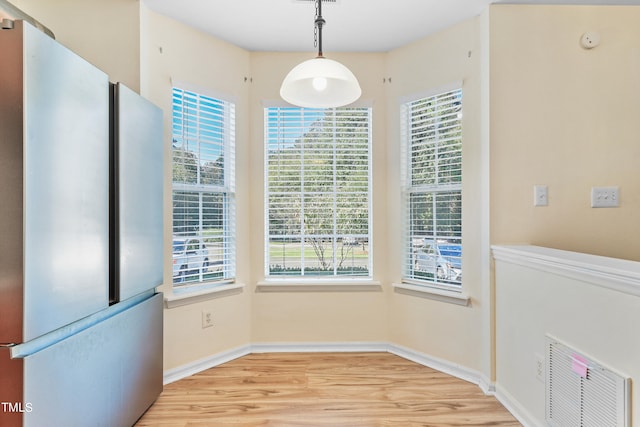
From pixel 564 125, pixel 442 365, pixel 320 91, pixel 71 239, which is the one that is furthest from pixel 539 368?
pixel 71 239

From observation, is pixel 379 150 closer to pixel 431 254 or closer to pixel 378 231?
pixel 378 231

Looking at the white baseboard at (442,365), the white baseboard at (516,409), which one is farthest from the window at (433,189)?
the white baseboard at (516,409)

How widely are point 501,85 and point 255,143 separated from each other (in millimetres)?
1893

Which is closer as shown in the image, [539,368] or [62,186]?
[62,186]

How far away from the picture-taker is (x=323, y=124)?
111 inches

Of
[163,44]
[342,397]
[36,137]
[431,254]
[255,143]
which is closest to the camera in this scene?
[36,137]

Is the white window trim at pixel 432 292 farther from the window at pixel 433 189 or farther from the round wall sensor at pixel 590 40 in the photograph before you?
the round wall sensor at pixel 590 40

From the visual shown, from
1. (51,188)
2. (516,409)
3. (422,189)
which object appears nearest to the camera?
(51,188)

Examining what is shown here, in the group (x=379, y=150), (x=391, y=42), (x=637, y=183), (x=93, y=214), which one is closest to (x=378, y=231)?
(x=379, y=150)

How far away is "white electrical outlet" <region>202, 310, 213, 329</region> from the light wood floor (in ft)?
1.10

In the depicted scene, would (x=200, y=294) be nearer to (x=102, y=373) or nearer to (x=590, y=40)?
(x=102, y=373)

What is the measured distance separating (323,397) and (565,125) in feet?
7.83

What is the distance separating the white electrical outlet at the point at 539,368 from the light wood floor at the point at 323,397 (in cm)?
35

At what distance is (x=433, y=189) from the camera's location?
2527 millimetres
